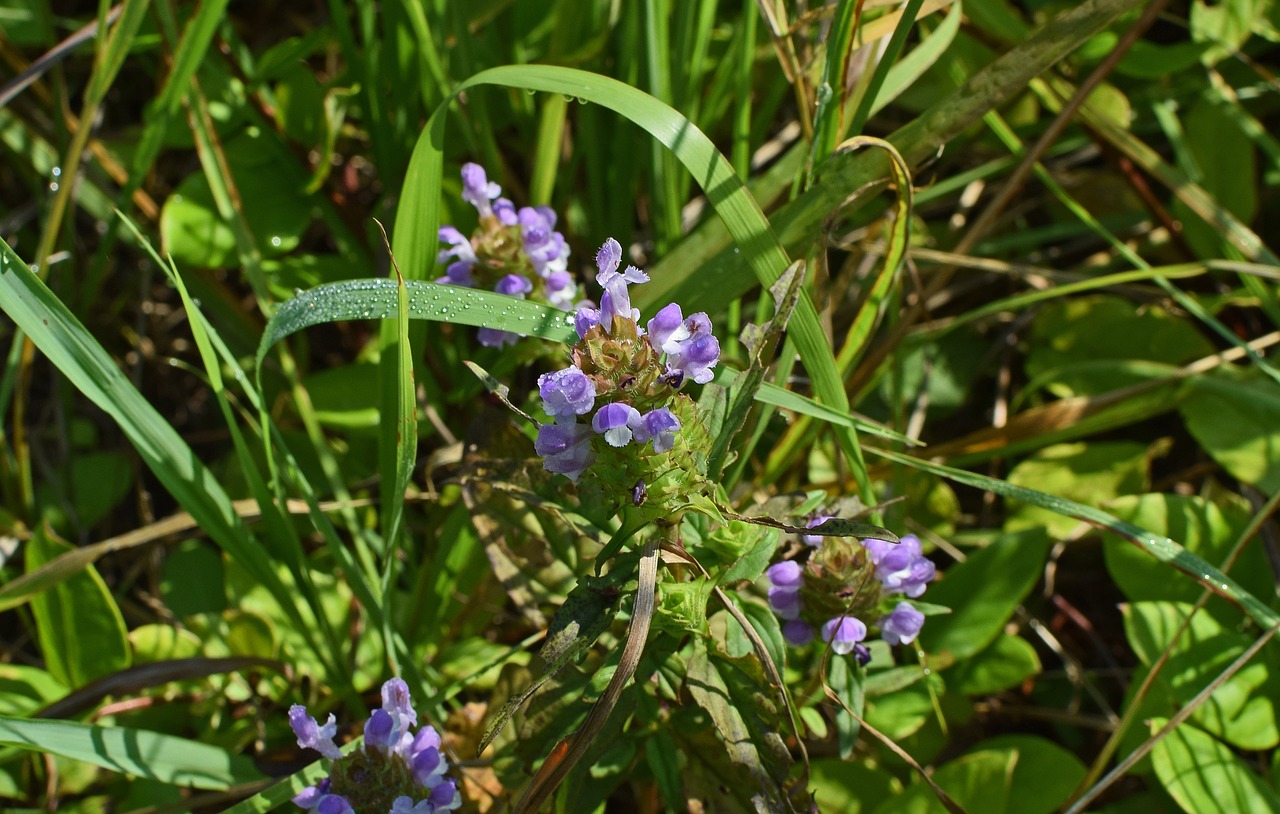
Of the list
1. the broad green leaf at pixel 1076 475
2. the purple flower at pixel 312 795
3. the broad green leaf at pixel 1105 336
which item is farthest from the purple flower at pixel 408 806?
the broad green leaf at pixel 1105 336

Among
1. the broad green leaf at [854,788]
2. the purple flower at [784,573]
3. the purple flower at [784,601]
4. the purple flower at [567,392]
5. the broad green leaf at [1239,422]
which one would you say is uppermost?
the purple flower at [567,392]

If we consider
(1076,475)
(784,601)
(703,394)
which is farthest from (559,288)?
(1076,475)

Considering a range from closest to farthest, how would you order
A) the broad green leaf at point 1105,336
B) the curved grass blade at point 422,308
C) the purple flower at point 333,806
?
the purple flower at point 333,806, the curved grass blade at point 422,308, the broad green leaf at point 1105,336

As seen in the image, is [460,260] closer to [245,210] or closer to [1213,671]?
[245,210]

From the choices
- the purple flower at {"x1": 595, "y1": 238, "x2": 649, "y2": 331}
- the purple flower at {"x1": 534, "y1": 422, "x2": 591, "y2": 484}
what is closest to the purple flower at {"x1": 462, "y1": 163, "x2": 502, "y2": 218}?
the purple flower at {"x1": 595, "y1": 238, "x2": 649, "y2": 331}

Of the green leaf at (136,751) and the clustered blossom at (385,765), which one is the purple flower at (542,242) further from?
the green leaf at (136,751)

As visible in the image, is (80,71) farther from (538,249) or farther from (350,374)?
(538,249)
